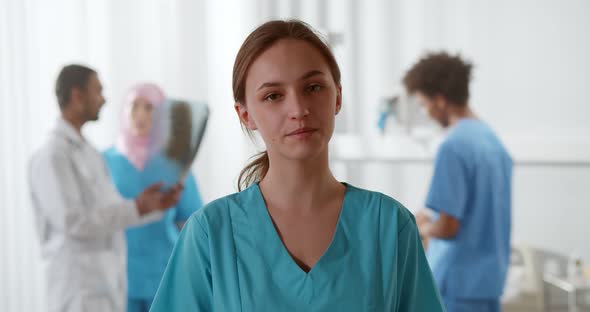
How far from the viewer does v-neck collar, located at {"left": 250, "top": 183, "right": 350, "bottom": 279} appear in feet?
2.89

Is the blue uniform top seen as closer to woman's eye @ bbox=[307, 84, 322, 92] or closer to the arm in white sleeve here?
the arm in white sleeve

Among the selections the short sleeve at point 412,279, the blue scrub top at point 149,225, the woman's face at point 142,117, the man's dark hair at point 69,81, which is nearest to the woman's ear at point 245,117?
the short sleeve at point 412,279

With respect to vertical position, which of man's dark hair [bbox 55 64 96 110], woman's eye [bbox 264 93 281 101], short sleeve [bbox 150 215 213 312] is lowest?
short sleeve [bbox 150 215 213 312]

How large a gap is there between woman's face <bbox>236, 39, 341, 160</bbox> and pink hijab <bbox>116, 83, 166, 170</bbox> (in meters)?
1.60

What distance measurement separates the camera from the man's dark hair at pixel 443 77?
7.74 ft

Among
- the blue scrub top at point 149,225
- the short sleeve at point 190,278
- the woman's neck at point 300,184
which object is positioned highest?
the woman's neck at point 300,184

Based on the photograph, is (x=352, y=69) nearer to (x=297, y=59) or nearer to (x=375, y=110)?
(x=375, y=110)

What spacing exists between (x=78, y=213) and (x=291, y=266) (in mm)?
1305

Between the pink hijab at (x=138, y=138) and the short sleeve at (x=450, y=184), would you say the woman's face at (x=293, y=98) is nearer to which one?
the short sleeve at (x=450, y=184)

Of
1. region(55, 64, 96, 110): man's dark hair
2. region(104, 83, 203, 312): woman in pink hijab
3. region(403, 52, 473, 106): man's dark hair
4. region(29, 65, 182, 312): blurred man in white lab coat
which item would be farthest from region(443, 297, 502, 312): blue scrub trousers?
region(55, 64, 96, 110): man's dark hair

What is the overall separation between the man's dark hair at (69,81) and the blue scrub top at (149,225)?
0.36 meters

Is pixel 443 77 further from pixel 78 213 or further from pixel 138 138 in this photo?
pixel 78 213

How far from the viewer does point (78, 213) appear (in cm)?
202

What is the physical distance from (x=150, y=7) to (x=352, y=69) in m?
1.09
